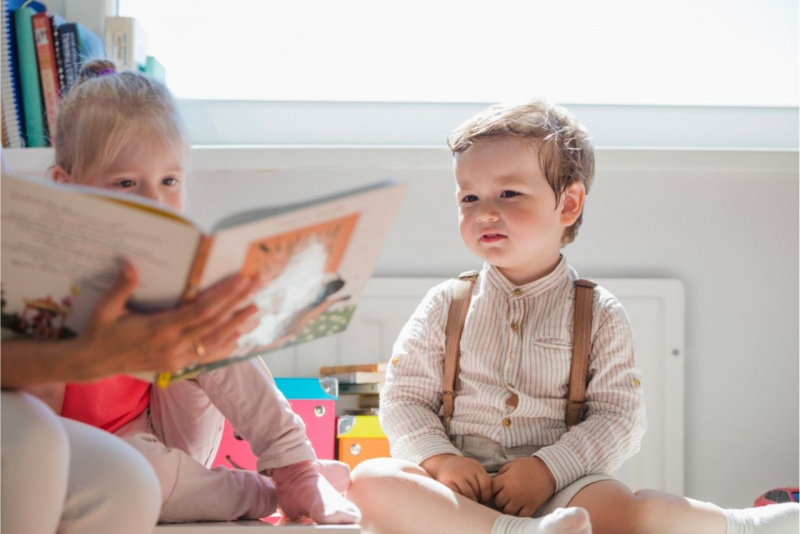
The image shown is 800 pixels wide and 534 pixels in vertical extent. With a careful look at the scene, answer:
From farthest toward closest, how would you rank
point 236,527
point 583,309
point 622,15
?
1. point 622,15
2. point 583,309
3. point 236,527

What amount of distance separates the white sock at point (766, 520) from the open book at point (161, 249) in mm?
577

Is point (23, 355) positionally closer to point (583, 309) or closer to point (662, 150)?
point (583, 309)

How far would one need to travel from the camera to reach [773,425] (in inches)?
67.2

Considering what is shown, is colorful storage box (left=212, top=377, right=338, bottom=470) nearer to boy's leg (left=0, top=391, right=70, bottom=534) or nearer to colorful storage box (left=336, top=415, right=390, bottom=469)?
colorful storage box (left=336, top=415, right=390, bottom=469)

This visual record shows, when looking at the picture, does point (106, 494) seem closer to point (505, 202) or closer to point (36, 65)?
point (505, 202)

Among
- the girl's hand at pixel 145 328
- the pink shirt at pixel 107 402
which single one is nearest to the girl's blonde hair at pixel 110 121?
the pink shirt at pixel 107 402

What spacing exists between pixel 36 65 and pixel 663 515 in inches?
48.1

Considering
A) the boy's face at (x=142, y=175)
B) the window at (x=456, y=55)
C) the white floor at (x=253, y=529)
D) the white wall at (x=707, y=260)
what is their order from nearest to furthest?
the white floor at (x=253, y=529), the boy's face at (x=142, y=175), the white wall at (x=707, y=260), the window at (x=456, y=55)

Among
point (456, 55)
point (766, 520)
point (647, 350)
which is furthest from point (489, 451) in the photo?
point (456, 55)

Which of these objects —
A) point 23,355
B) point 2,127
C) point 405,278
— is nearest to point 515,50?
point 405,278

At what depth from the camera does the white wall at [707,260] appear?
1698 mm

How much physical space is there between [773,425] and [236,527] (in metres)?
1.23

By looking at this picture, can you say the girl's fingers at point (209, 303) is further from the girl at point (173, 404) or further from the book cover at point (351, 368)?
the book cover at point (351, 368)

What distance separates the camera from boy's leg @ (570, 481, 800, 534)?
101 centimetres
